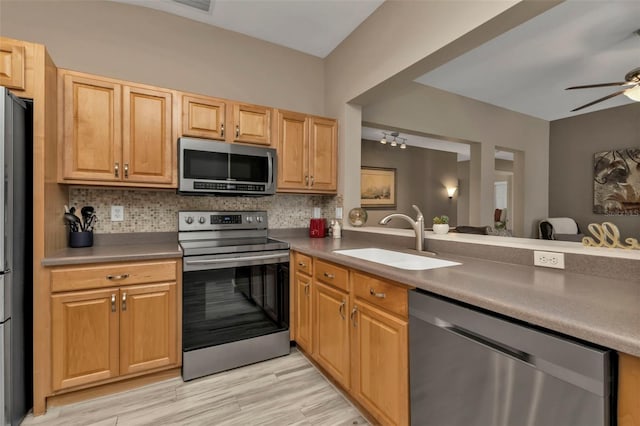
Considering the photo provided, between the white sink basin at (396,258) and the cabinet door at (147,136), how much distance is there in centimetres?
141

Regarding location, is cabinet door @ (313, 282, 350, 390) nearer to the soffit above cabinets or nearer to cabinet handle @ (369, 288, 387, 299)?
cabinet handle @ (369, 288, 387, 299)

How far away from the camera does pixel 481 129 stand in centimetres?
436

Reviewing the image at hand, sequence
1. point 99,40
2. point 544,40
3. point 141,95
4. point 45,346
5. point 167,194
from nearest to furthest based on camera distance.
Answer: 1. point 45,346
2. point 141,95
3. point 99,40
4. point 167,194
5. point 544,40

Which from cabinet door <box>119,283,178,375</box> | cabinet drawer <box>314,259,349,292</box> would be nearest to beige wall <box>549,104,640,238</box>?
cabinet drawer <box>314,259,349,292</box>

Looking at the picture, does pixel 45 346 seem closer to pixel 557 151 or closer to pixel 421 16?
pixel 421 16

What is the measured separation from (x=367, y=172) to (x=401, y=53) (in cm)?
383

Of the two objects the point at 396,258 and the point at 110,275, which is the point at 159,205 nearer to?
the point at 110,275

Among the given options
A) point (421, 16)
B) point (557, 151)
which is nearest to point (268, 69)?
point (421, 16)

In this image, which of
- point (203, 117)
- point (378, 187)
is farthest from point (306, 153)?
point (378, 187)

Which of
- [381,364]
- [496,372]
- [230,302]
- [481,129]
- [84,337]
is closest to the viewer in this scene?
[496,372]

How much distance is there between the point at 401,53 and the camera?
2.13 metres

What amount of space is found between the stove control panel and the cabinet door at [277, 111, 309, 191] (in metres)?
0.38

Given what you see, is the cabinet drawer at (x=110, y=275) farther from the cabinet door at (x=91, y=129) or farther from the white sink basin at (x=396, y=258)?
the white sink basin at (x=396, y=258)

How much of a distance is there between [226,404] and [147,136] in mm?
1819
